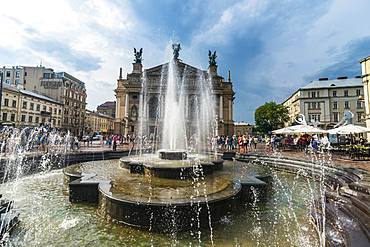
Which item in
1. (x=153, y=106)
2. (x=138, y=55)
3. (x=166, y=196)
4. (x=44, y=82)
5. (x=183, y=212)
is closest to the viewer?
(x=183, y=212)

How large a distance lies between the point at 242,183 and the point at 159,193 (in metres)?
2.99

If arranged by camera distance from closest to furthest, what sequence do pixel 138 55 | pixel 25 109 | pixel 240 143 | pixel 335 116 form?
pixel 240 143 < pixel 25 109 < pixel 335 116 < pixel 138 55

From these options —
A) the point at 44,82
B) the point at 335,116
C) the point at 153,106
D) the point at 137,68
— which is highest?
the point at 137,68

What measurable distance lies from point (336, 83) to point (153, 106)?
48.1 m

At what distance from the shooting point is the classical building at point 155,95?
51.9m

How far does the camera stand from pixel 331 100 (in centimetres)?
5347

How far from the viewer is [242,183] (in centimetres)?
738

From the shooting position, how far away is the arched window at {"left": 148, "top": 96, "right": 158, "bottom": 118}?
A: 5212 centimetres

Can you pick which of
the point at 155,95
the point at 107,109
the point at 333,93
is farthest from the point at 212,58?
the point at 107,109

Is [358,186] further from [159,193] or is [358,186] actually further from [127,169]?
[127,169]

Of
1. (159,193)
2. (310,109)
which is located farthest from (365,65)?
(159,193)

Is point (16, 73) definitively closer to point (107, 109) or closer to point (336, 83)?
point (107, 109)

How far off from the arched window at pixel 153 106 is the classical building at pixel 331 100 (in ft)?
127

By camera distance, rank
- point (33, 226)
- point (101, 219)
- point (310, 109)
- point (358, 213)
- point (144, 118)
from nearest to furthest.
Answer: point (358, 213) < point (33, 226) < point (101, 219) < point (144, 118) < point (310, 109)
